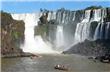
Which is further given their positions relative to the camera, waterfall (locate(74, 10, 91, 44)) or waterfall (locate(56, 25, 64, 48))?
waterfall (locate(56, 25, 64, 48))

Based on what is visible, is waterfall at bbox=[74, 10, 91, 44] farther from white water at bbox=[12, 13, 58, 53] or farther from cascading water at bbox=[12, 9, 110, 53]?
white water at bbox=[12, 13, 58, 53]

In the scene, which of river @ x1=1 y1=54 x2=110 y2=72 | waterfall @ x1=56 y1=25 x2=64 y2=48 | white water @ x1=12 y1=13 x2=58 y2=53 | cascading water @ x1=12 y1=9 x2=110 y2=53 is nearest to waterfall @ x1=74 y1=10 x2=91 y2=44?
cascading water @ x1=12 y1=9 x2=110 y2=53

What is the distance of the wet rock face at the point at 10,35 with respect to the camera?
208 ft

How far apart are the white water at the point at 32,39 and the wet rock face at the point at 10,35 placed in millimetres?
3532

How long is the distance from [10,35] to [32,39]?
58.8 feet

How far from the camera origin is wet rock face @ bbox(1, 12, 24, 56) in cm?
6353

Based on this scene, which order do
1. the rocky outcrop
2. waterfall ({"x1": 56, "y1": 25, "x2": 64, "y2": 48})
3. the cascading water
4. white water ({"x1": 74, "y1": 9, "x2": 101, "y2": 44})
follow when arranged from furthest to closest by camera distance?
1. waterfall ({"x1": 56, "y1": 25, "x2": 64, "y2": 48})
2. white water ({"x1": 74, "y1": 9, "x2": 101, "y2": 44})
3. the cascading water
4. the rocky outcrop

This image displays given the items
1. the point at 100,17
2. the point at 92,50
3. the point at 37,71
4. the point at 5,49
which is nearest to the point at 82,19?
the point at 100,17

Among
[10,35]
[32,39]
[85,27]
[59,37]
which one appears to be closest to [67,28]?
[59,37]

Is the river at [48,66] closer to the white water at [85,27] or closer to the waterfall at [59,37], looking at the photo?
the white water at [85,27]

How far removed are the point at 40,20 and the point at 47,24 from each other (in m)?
3.11

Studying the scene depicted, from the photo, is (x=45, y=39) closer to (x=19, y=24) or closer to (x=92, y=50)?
(x=19, y=24)

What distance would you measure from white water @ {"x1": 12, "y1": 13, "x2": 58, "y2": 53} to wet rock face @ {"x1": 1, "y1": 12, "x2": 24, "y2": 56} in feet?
11.6

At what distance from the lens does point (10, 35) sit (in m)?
69.9
